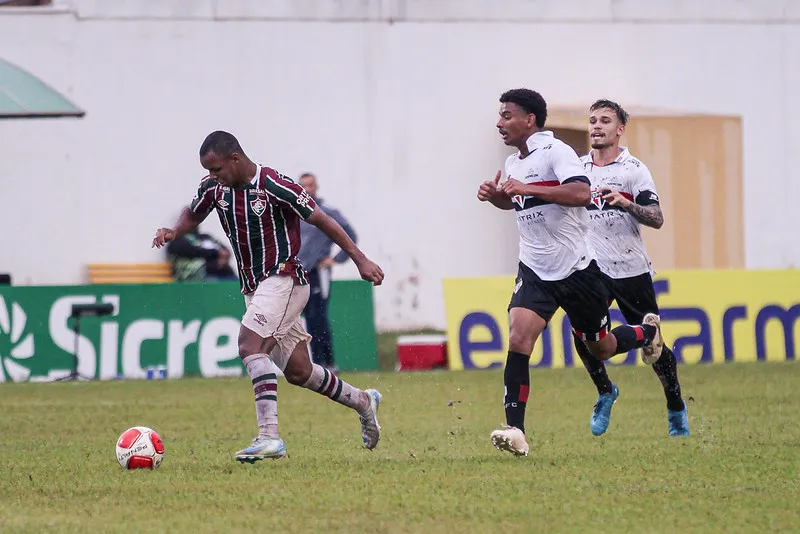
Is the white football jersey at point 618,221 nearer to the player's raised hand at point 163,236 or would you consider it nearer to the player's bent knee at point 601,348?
the player's bent knee at point 601,348

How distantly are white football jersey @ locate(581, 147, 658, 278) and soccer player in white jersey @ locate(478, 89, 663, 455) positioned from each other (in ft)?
3.70

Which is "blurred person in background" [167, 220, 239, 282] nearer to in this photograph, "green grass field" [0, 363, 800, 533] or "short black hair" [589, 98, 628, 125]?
"green grass field" [0, 363, 800, 533]

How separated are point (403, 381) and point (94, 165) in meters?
9.95

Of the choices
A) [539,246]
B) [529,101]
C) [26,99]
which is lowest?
[539,246]

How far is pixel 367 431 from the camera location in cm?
964

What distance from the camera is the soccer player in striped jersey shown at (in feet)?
29.2

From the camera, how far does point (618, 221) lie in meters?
10.7

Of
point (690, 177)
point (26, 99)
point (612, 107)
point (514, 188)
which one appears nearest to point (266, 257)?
point (514, 188)

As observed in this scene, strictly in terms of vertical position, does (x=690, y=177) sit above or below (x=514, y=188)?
above

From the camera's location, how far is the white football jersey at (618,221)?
34.5ft

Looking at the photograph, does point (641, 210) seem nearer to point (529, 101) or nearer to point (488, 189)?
point (529, 101)

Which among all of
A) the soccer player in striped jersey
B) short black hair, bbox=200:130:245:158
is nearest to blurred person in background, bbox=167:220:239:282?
the soccer player in striped jersey

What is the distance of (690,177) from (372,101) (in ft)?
17.2

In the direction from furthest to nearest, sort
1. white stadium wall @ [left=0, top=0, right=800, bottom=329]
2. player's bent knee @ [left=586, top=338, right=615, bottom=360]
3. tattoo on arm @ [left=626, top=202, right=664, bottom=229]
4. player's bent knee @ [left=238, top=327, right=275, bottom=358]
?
white stadium wall @ [left=0, top=0, right=800, bottom=329], tattoo on arm @ [left=626, top=202, right=664, bottom=229], player's bent knee @ [left=586, top=338, right=615, bottom=360], player's bent knee @ [left=238, top=327, right=275, bottom=358]
